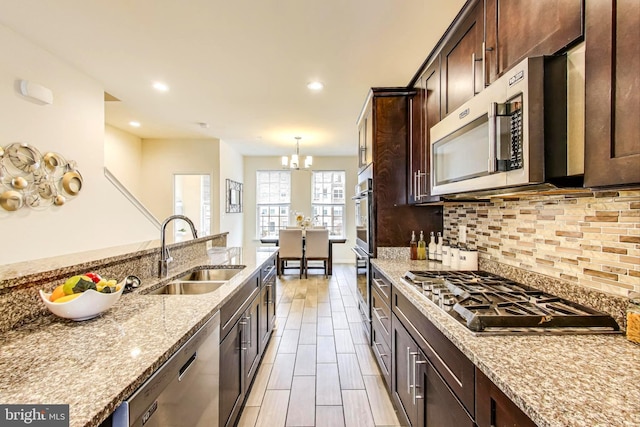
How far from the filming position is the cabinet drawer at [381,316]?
2.07 m

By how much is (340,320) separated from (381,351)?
1286 millimetres

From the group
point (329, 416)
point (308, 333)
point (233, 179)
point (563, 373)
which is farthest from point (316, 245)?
point (563, 373)

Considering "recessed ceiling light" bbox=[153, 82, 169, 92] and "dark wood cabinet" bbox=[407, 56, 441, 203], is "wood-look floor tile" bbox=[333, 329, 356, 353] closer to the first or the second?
"dark wood cabinet" bbox=[407, 56, 441, 203]

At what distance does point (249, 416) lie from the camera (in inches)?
74.8

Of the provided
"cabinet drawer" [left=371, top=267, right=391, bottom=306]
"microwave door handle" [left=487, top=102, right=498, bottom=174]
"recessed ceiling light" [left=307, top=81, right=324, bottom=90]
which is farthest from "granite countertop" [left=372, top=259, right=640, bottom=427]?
"recessed ceiling light" [left=307, top=81, right=324, bottom=90]

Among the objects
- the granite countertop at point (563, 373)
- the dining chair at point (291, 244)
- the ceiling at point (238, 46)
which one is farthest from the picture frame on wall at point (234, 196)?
the granite countertop at point (563, 373)

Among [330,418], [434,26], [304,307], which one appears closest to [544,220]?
[434,26]

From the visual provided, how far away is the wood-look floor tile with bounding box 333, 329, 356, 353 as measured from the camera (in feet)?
9.21

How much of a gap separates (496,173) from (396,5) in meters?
1.35

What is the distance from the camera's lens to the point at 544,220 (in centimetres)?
153

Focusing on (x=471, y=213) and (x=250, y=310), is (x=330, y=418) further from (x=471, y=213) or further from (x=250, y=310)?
(x=471, y=213)

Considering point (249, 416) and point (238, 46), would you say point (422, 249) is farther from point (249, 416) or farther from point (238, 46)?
point (238, 46)

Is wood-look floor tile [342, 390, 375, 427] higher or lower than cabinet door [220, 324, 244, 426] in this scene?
lower

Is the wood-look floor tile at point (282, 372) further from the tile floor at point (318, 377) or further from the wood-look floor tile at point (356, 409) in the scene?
the wood-look floor tile at point (356, 409)
